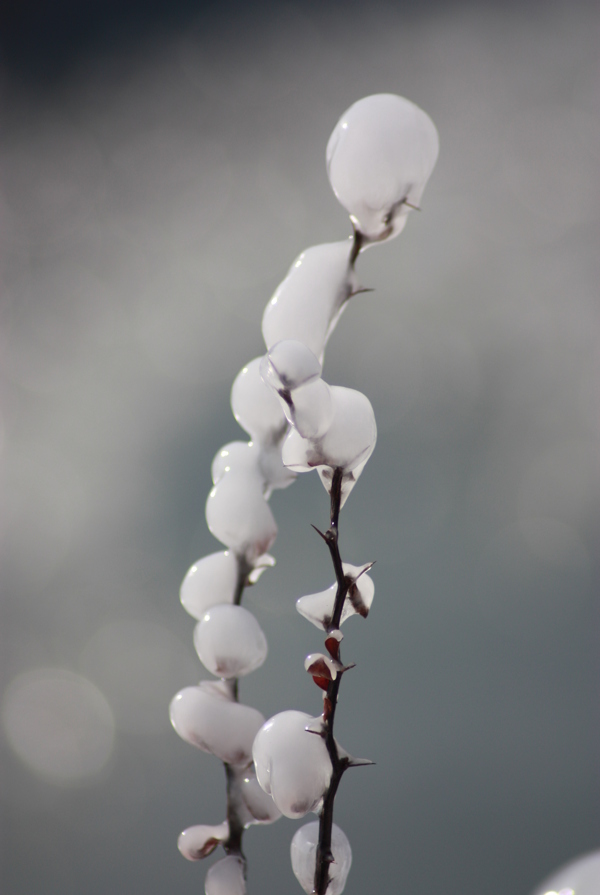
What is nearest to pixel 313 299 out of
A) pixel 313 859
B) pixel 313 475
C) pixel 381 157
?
pixel 381 157

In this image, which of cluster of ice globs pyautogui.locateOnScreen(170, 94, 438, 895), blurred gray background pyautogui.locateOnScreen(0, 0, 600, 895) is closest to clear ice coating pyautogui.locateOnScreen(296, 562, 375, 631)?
cluster of ice globs pyautogui.locateOnScreen(170, 94, 438, 895)

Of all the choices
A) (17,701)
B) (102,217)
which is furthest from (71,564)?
(102,217)

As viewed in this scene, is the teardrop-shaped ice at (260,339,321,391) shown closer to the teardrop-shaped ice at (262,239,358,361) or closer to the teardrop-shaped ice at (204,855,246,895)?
the teardrop-shaped ice at (262,239,358,361)

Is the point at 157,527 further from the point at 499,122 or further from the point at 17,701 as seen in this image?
the point at 499,122

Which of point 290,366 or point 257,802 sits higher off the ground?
point 290,366

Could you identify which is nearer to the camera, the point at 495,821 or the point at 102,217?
the point at 495,821

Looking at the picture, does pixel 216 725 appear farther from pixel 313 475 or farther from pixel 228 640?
pixel 313 475

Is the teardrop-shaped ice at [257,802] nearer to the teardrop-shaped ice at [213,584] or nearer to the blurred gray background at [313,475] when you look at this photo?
the teardrop-shaped ice at [213,584]
